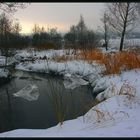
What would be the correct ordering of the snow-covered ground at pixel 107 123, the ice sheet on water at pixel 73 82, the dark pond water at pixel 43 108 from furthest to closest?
the ice sheet on water at pixel 73 82 < the dark pond water at pixel 43 108 < the snow-covered ground at pixel 107 123

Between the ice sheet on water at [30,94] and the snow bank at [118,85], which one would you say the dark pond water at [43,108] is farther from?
the snow bank at [118,85]

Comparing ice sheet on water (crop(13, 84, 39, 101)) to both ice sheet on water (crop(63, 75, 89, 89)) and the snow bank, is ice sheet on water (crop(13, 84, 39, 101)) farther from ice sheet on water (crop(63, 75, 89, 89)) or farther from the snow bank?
the snow bank

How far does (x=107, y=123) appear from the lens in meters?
4.49

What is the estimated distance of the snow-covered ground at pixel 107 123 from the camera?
3.81 metres

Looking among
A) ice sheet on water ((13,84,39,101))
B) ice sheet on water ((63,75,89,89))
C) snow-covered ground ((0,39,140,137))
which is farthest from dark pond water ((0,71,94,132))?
snow-covered ground ((0,39,140,137))

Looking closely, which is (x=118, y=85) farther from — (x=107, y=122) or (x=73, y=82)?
(x=73, y=82)

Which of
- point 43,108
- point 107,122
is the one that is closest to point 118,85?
point 43,108

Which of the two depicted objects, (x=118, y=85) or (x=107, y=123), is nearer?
(x=107, y=123)

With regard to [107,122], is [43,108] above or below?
below

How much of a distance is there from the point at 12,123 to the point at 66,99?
2131 millimetres

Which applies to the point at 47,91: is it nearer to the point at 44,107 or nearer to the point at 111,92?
the point at 44,107

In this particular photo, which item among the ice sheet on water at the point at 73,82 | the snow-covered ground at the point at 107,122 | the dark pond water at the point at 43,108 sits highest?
the snow-covered ground at the point at 107,122

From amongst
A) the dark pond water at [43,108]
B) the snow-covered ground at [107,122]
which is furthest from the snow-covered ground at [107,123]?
the dark pond water at [43,108]

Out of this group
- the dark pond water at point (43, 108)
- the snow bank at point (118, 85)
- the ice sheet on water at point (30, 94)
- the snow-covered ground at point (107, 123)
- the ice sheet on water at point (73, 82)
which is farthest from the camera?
the ice sheet on water at point (73, 82)
